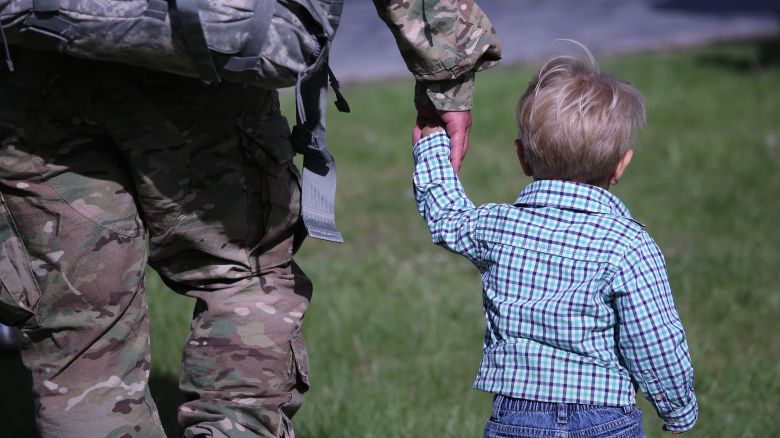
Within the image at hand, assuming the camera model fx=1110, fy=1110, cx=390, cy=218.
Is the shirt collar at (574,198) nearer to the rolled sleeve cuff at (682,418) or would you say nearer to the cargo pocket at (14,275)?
the rolled sleeve cuff at (682,418)

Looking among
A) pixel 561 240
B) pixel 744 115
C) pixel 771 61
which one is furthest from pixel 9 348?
pixel 771 61

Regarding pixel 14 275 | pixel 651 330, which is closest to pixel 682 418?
pixel 651 330

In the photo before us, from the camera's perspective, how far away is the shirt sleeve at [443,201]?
2379 mm

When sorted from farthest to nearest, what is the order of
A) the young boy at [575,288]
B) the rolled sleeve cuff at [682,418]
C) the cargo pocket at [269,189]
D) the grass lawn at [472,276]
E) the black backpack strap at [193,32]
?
1. the grass lawn at [472,276]
2. the cargo pocket at [269,189]
3. the rolled sleeve cuff at [682,418]
4. the young boy at [575,288]
5. the black backpack strap at [193,32]

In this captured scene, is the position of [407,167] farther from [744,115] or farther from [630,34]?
[630,34]

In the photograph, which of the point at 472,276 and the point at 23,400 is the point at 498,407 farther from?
the point at 472,276

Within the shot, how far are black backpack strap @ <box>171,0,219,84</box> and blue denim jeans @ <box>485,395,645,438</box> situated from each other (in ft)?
3.05

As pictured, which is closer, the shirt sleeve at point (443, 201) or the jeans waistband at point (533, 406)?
the jeans waistband at point (533, 406)

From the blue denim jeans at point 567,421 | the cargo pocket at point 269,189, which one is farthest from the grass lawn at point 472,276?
the blue denim jeans at point 567,421

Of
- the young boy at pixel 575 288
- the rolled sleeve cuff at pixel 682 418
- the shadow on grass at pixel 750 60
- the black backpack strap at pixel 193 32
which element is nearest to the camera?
the black backpack strap at pixel 193 32

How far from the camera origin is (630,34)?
462 inches

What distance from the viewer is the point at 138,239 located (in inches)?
96.0

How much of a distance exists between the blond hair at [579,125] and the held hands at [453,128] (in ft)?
0.76

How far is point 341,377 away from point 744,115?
4698mm
